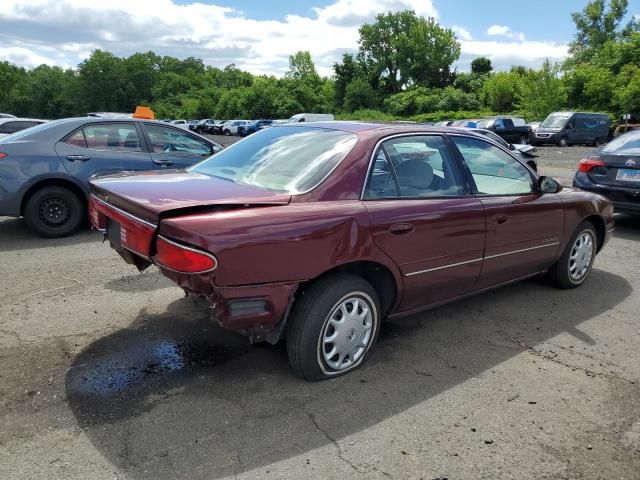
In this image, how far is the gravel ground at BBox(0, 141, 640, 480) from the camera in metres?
2.59

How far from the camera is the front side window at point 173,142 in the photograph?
7430 millimetres

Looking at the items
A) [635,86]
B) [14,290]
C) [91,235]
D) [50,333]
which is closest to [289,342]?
[50,333]

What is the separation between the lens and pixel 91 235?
6.96m

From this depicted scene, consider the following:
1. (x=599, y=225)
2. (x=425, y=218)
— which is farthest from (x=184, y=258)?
(x=599, y=225)

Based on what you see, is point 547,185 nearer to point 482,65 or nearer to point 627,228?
point 627,228

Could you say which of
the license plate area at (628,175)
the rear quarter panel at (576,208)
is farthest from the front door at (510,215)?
the license plate area at (628,175)

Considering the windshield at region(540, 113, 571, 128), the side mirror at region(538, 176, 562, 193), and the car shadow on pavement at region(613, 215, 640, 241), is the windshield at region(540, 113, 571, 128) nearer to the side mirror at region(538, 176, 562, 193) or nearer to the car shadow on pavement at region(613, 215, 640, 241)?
the car shadow on pavement at region(613, 215, 640, 241)

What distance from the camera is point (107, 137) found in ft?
23.4

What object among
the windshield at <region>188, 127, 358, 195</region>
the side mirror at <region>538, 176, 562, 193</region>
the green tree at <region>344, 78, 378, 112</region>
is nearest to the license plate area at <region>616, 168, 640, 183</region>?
the side mirror at <region>538, 176, 562, 193</region>

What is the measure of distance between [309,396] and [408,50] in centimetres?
7571

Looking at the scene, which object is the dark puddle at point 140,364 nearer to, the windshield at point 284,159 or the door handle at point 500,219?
the windshield at point 284,159

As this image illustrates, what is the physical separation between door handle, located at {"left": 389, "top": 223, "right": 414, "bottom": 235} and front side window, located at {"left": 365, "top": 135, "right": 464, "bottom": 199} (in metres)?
0.21

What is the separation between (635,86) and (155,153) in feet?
127

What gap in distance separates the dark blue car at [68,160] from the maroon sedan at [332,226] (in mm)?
3326
